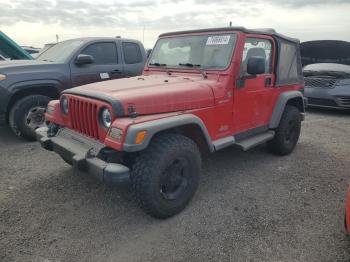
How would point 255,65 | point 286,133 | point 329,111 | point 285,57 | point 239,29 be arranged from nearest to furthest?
point 255,65, point 239,29, point 285,57, point 286,133, point 329,111

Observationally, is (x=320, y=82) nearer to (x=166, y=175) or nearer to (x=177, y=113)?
(x=177, y=113)

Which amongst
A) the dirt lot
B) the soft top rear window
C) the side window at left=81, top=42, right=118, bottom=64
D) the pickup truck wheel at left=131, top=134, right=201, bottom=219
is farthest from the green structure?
the pickup truck wheel at left=131, top=134, right=201, bottom=219

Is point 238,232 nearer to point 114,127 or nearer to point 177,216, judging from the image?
point 177,216

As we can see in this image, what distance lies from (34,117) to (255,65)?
12.5 ft

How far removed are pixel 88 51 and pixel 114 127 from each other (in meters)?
3.73

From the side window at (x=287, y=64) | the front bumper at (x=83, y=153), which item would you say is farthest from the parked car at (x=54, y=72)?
the side window at (x=287, y=64)

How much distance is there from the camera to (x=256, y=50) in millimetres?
4168

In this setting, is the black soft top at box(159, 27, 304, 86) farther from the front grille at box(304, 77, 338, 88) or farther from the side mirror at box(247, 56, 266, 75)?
the front grille at box(304, 77, 338, 88)

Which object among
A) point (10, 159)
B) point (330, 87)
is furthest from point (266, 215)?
point (330, 87)

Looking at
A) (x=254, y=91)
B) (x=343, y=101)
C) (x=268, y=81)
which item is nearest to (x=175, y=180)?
(x=254, y=91)

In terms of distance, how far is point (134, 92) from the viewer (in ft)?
10.3

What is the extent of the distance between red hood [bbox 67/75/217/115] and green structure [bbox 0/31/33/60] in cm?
567

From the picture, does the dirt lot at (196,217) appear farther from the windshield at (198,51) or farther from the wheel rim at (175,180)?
the windshield at (198,51)

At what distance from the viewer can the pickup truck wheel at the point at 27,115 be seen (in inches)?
209
